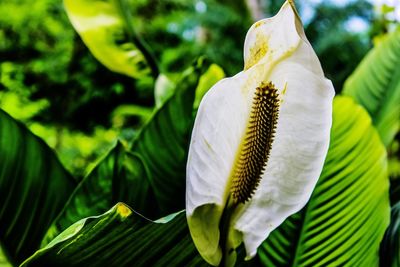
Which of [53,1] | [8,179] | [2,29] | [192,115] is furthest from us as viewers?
[53,1]

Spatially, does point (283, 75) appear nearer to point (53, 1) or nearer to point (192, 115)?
point (192, 115)

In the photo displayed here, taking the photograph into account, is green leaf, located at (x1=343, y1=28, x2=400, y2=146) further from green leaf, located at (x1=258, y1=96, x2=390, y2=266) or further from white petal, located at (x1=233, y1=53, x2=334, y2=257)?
white petal, located at (x1=233, y1=53, x2=334, y2=257)

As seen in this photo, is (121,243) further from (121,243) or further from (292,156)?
(292,156)

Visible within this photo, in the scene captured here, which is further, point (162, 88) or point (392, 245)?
point (162, 88)

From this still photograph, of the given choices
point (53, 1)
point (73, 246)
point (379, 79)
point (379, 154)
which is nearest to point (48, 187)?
point (73, 246)

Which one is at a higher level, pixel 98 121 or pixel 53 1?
pixel 53 1

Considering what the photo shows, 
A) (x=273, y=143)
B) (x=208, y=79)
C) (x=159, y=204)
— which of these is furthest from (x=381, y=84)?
(x=273, y=143)
